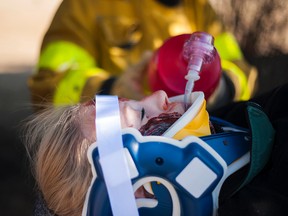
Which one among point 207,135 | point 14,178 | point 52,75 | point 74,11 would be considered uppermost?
point 207,135

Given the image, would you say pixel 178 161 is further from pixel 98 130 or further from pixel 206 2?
pixel 206 2

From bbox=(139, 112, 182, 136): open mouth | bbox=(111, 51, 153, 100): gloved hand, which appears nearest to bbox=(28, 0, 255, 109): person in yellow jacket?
bbox=(111, 51, 153, 100): gloved hand

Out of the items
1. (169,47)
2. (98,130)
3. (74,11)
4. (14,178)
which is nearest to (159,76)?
(169,47)

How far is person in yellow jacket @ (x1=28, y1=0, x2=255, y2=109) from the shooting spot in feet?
5.80

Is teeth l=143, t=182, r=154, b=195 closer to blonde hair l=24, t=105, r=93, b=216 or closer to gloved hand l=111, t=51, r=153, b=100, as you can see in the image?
blonde hair l=24, t=105, r=93, b=216

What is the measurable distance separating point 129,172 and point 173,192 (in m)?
0.10

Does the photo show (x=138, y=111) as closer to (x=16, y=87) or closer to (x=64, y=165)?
(x=64, y=165)

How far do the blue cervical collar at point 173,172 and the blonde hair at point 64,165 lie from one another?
9cm

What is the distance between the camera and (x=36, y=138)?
3.80 feet

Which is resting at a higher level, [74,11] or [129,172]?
[129,172]

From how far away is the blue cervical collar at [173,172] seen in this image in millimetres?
891

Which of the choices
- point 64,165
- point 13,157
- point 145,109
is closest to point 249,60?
point 13,157

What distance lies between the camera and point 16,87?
340 centimetres

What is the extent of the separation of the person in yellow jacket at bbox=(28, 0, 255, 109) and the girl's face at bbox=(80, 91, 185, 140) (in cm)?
63
